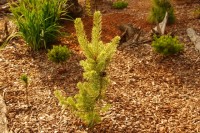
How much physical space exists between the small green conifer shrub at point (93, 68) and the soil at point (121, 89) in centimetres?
41

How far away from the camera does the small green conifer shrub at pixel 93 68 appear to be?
13.0ft

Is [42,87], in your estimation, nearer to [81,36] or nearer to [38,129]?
[38,129]

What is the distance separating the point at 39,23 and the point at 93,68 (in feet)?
9.16

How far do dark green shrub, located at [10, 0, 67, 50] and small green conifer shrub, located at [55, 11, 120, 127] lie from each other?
2.52 metres

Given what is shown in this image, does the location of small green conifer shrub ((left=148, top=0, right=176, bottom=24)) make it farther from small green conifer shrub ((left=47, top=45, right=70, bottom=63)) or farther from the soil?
small green conifer shrub ((left=47, top=45, right=70, bottom=63))

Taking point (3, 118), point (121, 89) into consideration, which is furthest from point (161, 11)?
point (3, 118)

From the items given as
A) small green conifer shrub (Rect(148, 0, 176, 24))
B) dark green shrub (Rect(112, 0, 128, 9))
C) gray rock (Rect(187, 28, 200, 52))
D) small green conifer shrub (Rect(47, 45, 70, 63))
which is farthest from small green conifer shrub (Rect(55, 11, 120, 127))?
dark green shrub (Rect(112, 0, 128, 9))

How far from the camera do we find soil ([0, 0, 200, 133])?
4719mm

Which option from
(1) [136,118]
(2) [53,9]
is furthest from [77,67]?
(1) [136,118]

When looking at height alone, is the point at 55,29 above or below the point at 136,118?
above

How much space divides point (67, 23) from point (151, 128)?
4.41 metres

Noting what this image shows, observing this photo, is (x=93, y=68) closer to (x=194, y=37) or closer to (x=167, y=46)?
(x=167, y=46)

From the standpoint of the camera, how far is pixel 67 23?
839 centimetres

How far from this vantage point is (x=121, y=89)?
18.3 feet
